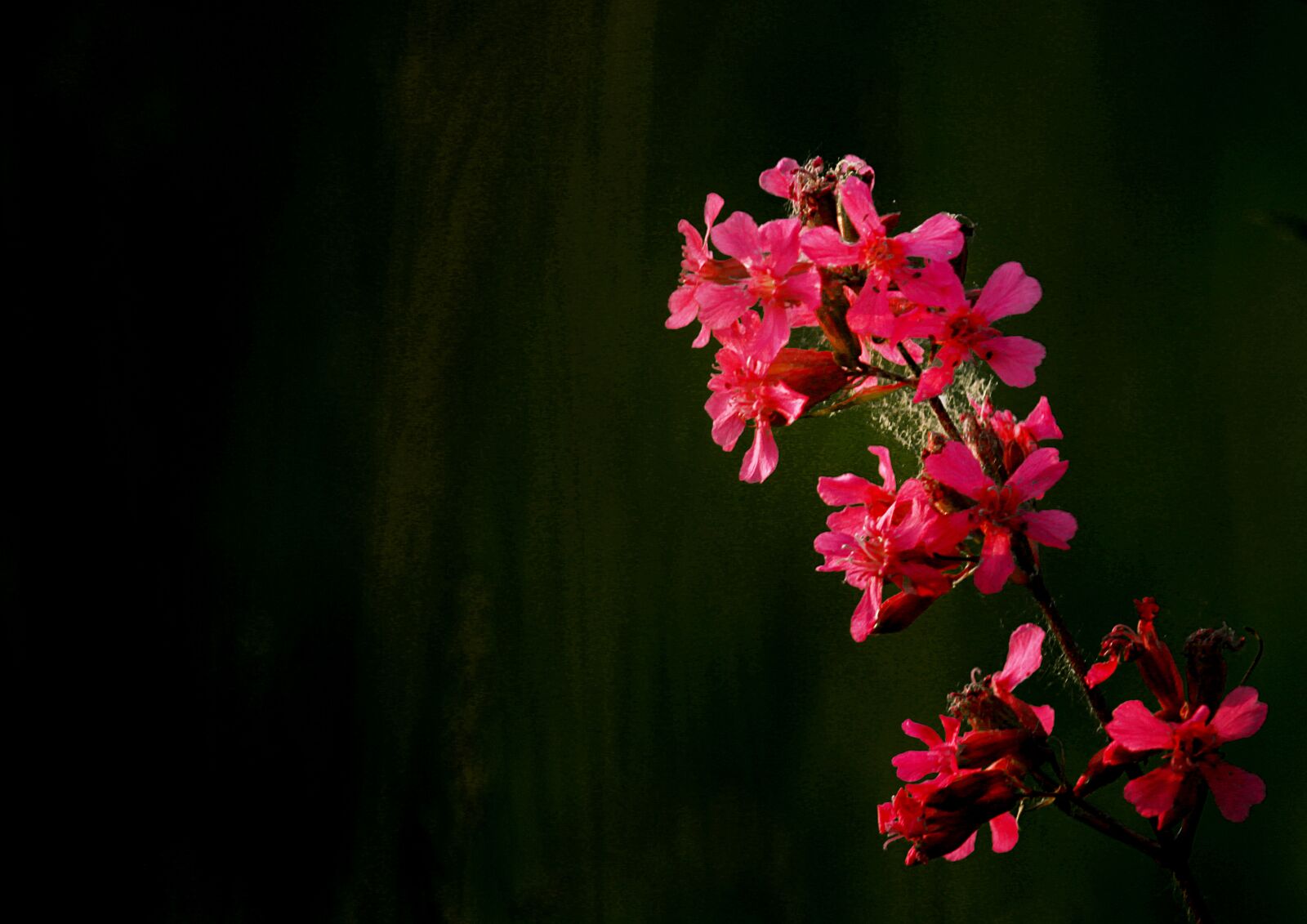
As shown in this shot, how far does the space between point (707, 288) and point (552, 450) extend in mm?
454

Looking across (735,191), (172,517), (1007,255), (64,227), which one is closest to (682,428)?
(735,191)

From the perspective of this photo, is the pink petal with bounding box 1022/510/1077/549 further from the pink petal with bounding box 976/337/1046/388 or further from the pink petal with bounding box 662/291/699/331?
the pink petal with bounding box 662/291/699/331

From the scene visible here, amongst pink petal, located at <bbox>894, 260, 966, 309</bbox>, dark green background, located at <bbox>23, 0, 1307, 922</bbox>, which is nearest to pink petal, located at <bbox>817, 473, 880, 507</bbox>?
pink petal, located at <bbox>894, 260, 966, 309</bbox>

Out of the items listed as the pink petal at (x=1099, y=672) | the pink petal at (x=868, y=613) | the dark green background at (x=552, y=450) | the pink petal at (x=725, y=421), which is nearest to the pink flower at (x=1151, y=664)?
the pink petal at (x=1099, y=672)

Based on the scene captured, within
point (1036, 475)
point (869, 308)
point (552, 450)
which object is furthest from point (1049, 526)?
point (552, 450)

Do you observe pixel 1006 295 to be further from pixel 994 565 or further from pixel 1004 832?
pixel 1004 832

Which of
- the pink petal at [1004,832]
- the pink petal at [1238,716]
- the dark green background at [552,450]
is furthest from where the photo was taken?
the dark green background at [552,450]

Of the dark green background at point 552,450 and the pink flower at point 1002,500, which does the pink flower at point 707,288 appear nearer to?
the pink flower at point 1002,500

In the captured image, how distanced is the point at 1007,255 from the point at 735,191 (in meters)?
0.25

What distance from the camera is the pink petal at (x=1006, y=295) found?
1.56 feet

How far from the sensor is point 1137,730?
0.47 meters

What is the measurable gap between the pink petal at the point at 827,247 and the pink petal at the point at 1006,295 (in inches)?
2.4

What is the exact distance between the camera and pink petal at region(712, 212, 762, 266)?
1.61 ft

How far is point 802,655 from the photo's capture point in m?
0.91
